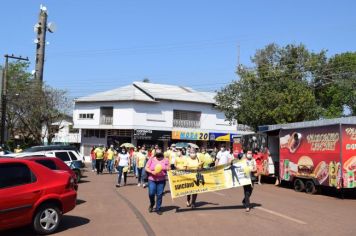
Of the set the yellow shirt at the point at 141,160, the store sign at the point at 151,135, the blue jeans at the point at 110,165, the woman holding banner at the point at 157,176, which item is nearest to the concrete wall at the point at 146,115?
the store sign at the point at 151,135

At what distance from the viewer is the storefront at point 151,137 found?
4853cm

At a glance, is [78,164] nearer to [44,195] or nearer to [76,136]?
[44,195]

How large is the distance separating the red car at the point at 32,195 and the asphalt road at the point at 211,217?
1.49 ft

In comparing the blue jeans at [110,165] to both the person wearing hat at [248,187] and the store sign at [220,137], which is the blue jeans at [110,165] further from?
the store sign at [220,137]

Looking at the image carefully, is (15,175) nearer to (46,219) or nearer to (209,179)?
(46,219)

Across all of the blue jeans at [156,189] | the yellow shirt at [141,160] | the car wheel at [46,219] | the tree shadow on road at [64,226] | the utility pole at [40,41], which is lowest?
the tree shadow on road at [64,226]

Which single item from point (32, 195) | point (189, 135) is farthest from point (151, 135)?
point (32, 195)

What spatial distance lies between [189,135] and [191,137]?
0.38 meters

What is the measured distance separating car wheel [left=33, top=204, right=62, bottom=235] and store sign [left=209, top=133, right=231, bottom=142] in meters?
43.5

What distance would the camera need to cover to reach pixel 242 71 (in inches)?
1485

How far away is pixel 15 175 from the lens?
29.6 ft

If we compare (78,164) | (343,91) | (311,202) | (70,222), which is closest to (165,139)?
(343,91)

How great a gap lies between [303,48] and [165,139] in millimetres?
17232

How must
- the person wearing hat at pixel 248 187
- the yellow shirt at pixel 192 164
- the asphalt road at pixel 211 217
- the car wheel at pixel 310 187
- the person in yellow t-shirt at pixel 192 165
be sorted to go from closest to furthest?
the asphalt road at pixel 211 217 < the person wearing hat at pixel 248 187 < the person in yellow t-shirt at pixel 192 165 < the yellow shirt at pixel 192 164 < the car wheel at pixel 310 187
